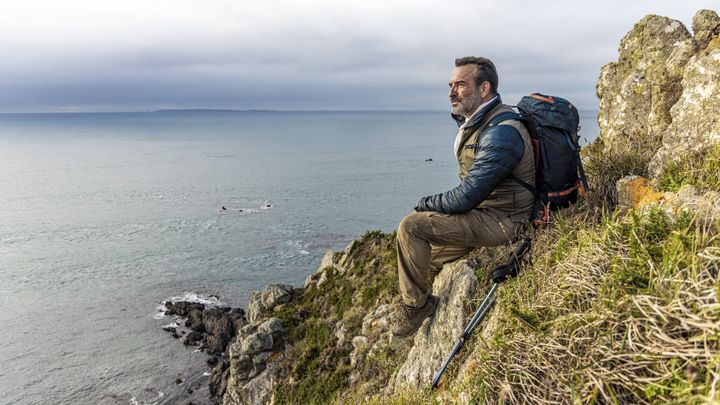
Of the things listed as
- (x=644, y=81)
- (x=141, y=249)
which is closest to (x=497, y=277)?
(x=644, y=81)

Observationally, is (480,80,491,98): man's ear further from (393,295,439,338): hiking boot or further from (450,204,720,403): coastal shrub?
(393,295,439,338): hiking boot

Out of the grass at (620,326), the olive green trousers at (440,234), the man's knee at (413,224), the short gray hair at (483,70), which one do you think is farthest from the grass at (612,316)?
the short gray hair at (483,70)

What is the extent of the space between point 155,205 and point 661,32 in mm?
66179

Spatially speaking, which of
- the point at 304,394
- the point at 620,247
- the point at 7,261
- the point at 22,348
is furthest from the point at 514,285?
the point at 7,261

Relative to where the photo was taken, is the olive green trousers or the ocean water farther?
the ocean water

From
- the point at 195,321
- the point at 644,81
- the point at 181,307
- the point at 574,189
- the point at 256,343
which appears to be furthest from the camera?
the point at 181,307

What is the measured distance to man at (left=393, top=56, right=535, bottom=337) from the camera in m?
6.05

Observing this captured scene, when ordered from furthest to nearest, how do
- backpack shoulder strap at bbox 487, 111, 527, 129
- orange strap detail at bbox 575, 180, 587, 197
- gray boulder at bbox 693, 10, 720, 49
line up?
gray boulder at bbox 693, 10, 720, 49, orange strap detail at bbox 575, 180, 587, 197, backpack shoulder strap at bbox 487, 111, 527, 129

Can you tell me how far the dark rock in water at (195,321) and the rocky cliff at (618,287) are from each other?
18.3 meters

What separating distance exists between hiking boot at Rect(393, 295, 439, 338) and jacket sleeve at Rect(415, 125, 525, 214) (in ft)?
6.85

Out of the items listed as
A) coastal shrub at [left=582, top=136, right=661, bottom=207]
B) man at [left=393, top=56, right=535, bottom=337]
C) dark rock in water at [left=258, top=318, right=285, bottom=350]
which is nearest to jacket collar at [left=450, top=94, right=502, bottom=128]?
man at [left=393, top=56, right=535, bottom=337]

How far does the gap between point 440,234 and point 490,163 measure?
50.6 inches

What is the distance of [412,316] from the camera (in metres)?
7.25

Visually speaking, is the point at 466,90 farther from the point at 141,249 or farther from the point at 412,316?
the point at 141,249
